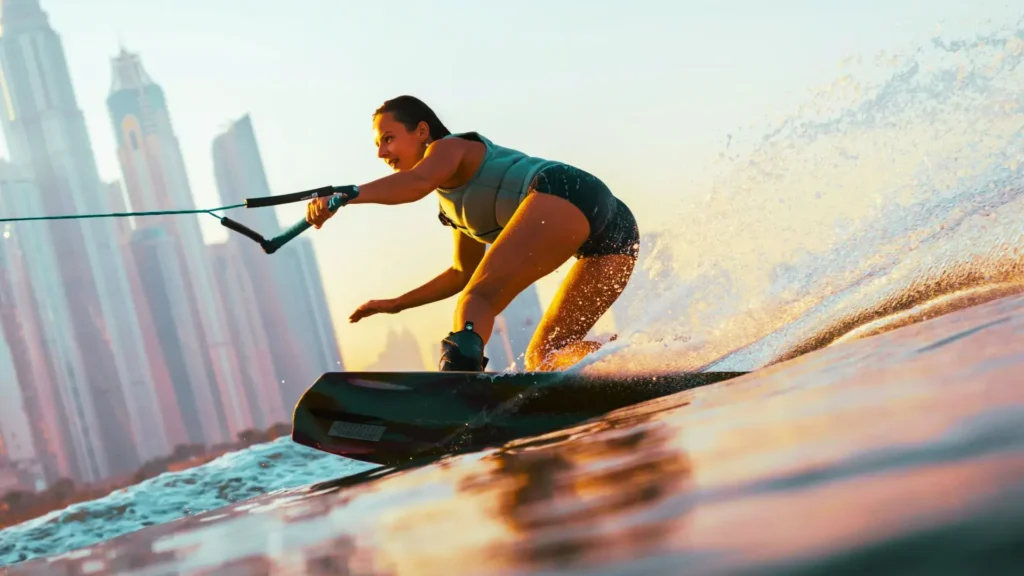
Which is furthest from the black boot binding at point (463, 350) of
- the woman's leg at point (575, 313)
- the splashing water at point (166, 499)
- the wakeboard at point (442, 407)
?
the splashing water at point (166, 499)

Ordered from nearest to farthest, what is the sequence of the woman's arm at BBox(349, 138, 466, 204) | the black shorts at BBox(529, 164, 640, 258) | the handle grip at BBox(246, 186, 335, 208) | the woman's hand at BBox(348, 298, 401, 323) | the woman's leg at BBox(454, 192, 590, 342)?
the handle grip at BBox(246, 186, 335, 208) → the woman's arm at BBox(349, 138, 466, 204) → the woman's leg at BBox(454, 192, 590, 342) → the black shorts at BBox(529, 164, 640, 258) → the woman's hand at BBox(348, 298, 401, 323)

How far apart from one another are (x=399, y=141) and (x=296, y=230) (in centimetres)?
78

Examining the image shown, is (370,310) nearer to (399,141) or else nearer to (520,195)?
(399,141)

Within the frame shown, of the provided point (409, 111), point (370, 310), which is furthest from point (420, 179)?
point (370, 310)

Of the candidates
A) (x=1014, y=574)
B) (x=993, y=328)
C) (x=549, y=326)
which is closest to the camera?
(x=1014, y=574)

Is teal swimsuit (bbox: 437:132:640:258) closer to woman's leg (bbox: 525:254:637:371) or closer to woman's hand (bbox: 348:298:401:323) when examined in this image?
woman's leg (bbox: 525:254:637:371)

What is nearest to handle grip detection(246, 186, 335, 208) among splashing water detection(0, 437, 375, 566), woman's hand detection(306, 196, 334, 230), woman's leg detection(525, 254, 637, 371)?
woman's hand detection(306, 196, 334, 230)

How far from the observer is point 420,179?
3.71 meters

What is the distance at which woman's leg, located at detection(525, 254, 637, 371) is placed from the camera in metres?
4.02

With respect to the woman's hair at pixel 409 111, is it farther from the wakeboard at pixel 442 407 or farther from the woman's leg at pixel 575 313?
the wakeboard at pixel 442 407

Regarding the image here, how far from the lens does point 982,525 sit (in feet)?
2.43

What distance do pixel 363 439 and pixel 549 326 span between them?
85 centimetres

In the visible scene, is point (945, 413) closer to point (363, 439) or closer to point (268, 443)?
point (363, 439)

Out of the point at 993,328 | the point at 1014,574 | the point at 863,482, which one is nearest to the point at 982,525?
the point at 1014,574
